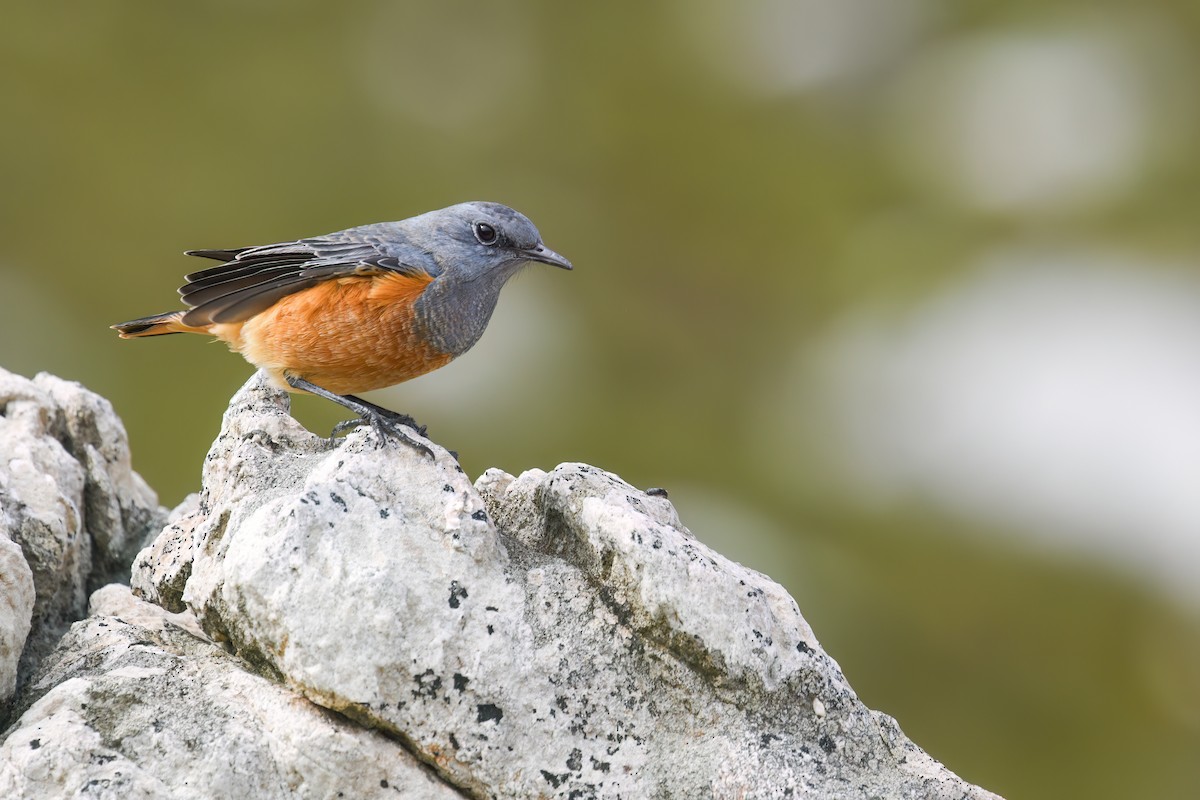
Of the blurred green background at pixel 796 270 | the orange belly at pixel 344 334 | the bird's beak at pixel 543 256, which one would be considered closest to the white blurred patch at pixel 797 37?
the blurred green background at pixel 796 270

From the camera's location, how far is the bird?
770 cm

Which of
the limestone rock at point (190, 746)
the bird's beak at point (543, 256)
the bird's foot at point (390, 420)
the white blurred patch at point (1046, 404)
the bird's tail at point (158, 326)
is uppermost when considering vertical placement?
the white blurred patch at point (1046, 404)

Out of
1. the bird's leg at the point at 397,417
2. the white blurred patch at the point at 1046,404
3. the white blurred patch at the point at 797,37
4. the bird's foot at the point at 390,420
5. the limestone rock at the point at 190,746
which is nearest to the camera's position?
the limestone rock at the point at 190,746

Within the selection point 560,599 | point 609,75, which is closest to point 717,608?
point 560,599

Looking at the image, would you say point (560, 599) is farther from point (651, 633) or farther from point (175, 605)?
point (175, 605)

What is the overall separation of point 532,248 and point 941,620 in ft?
50.4

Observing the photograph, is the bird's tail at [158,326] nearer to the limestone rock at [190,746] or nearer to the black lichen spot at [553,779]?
the limestone rock at [190,746]

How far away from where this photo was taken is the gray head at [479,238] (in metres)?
8.20

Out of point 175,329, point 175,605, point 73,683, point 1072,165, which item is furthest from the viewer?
point 1072,165

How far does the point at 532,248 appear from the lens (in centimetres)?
853

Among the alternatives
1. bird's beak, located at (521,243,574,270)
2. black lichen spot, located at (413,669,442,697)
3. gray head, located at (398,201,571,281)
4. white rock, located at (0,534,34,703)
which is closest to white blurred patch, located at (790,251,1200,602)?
bird's beak, located at (521,243,574,270)

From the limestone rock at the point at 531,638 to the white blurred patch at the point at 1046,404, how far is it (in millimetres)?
16678

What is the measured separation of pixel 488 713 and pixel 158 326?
456cm

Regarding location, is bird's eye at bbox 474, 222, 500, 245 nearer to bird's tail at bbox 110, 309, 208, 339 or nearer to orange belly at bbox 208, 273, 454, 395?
orange belly at bbox 208, 273, 454, 395
